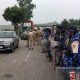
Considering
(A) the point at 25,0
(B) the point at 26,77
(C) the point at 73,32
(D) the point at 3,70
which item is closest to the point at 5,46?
(D) the point at 3,70

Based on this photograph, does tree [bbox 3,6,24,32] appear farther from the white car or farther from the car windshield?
the white car

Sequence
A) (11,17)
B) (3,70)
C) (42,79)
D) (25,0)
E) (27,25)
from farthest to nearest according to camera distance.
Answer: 1. (25,0)
2. (11,17)
3. (27,25)
4. (3,70)
5. (42,79)

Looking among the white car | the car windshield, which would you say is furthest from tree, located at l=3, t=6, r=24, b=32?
the white car

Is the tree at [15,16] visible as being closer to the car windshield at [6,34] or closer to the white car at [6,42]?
the car windshield at [6,34]

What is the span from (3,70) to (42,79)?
3.01 metres

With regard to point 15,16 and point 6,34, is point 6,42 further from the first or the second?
point 15,16

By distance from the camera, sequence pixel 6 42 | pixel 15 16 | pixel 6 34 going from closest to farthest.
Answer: pixel 6 42 < pixel 6 34 < pixel 15 16

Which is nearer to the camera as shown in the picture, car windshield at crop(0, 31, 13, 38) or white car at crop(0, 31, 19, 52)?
white car at crop(0, 31, 19, 52)

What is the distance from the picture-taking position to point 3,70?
563 inches

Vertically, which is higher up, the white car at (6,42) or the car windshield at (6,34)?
the car windshield at (6,34)

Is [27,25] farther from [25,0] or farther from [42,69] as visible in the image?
[42,69]

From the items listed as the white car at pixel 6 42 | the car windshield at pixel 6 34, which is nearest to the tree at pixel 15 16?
the car windshield at pixel 6 34

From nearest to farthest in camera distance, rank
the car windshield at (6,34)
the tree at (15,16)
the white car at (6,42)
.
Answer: the white car at (6,42) → the car windshield at (6,34) → the tree at (15,16)

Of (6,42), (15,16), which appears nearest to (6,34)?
(6,42)
